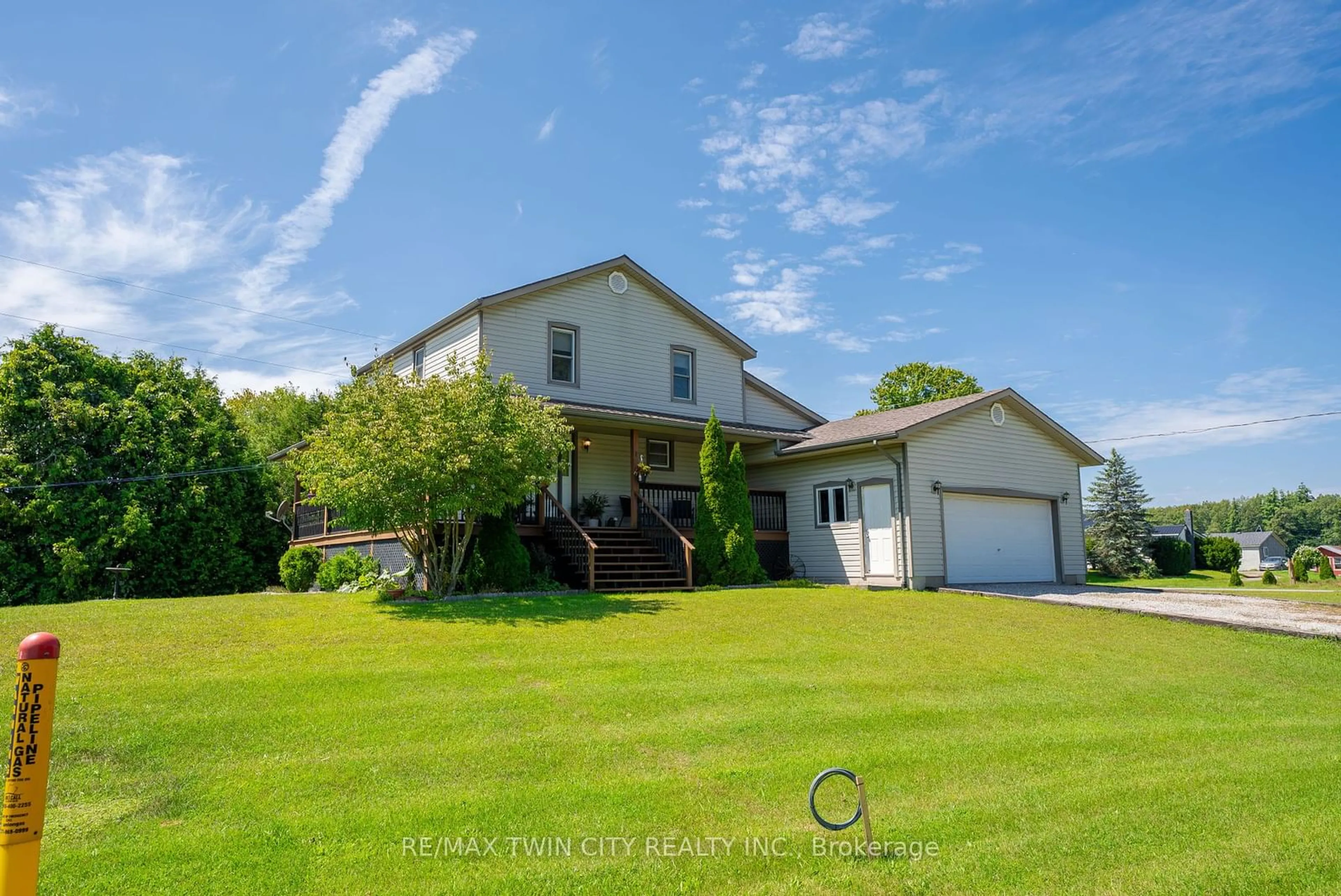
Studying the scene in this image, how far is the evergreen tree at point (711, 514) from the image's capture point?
1683cm

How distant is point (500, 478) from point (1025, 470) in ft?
44.7

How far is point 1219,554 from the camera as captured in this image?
32.2m

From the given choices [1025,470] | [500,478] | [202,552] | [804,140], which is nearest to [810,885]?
[500,478]

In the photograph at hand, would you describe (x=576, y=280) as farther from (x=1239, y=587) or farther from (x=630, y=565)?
(x=1239, y=587)

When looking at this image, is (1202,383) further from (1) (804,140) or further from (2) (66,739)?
(2) (66,739)

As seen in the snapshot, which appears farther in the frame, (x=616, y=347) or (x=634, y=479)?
(x=616, y=347)

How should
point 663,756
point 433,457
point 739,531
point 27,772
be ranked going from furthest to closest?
point 739,531 → point 433,457 → point 663,756 → point 27,772

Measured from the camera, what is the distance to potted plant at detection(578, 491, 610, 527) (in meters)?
18.2

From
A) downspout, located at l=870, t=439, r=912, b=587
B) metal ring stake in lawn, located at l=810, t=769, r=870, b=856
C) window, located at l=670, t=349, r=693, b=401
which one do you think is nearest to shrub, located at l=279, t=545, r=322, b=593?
window, located at l=670, t=349, r=693, b=401

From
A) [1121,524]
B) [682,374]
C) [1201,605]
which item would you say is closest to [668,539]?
[682,374]

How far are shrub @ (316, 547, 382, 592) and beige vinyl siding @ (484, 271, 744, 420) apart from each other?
510 centimetres

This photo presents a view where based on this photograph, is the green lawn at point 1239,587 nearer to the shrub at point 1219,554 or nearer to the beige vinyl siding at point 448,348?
the shrub at point 1219,554

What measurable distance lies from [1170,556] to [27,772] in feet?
117

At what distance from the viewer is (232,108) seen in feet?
47.4
